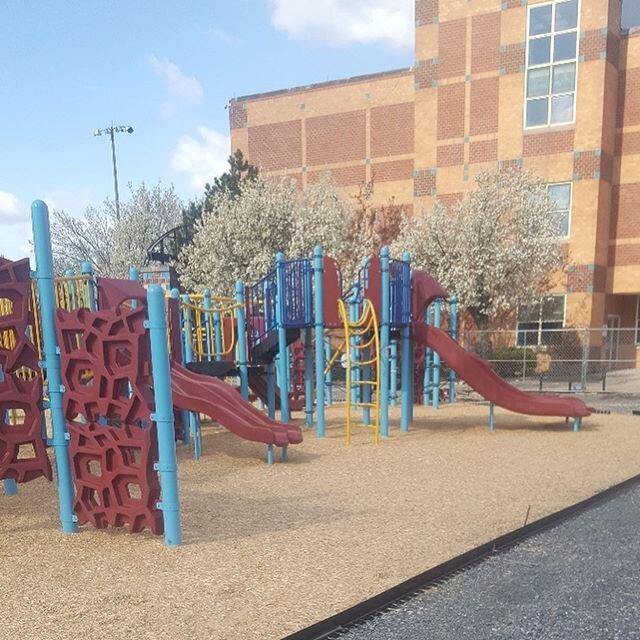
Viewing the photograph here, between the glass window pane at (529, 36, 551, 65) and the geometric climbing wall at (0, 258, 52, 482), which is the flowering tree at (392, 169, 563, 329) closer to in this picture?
the glass window pane at (529, 36, 551, 65)

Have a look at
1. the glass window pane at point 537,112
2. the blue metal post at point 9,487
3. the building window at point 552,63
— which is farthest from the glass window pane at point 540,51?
the blue metal post at point 9,487

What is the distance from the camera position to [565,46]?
1998 cm

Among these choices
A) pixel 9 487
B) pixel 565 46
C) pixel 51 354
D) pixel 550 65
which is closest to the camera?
pixel 51 354

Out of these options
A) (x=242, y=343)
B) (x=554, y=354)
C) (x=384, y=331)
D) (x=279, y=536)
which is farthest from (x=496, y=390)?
(x=554, y=354)

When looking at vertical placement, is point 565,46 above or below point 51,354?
above

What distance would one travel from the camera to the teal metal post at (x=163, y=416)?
385 cm

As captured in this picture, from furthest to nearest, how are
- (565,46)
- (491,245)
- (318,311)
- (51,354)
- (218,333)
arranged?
(565,46) → (491,245) → (218,333) → (318,311) → (51,354)


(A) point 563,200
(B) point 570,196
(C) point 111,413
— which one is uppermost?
(B) point 570,196

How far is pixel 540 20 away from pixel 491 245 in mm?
9956

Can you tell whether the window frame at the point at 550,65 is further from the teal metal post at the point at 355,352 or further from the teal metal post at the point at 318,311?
the teal metal post at the point at 318,311

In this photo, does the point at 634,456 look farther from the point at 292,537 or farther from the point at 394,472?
the point at 292,537

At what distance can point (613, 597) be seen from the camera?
11.0 ft

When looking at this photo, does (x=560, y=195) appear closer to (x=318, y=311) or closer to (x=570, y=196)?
(x=570, y=196)

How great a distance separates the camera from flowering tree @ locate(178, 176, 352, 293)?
18938mm
